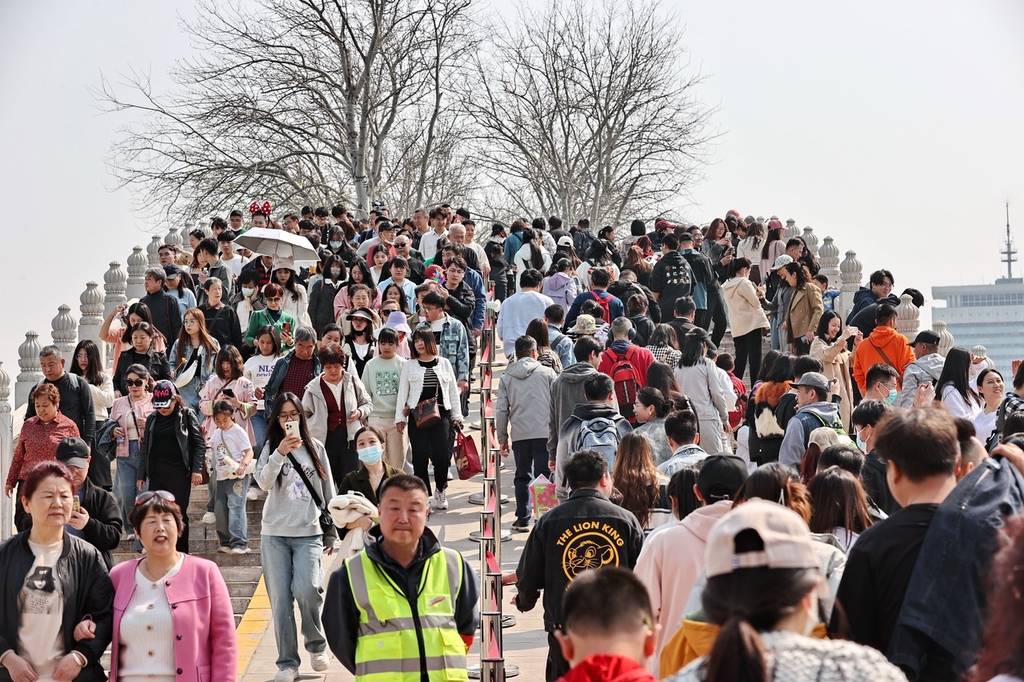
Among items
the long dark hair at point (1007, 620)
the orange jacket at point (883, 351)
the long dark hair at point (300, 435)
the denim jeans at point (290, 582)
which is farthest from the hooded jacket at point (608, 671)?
the orange jacket at point (883, 351)

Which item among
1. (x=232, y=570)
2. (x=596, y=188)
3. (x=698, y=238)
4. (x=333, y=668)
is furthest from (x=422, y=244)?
(x=596, y=188)

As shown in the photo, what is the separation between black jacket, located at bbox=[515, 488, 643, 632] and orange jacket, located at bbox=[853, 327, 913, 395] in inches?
328

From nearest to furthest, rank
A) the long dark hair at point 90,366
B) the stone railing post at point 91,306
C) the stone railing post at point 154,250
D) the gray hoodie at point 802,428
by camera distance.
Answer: the gray hoodie at point 802,428 < the long dark hair at point 90,366 < the stone railing post at point 91,306 < the stone railing post at point 154,250

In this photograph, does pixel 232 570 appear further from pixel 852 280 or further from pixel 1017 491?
pixel 852 280

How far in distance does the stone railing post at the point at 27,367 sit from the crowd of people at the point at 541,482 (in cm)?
113

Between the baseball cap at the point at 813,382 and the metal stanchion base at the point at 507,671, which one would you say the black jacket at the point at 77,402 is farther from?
Answer: the baseball cap at the point at 813,382

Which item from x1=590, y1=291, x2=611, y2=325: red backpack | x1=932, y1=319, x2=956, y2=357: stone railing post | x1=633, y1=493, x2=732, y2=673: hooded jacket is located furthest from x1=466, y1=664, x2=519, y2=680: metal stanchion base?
x1=932, y1=319, x2=956, y2=357: stone railing post

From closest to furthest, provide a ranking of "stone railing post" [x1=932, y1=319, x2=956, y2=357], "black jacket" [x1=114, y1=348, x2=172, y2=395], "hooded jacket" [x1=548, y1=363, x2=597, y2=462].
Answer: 1. "hooded jacket" [x1=548, y1=363, x2=597, y2=462]
2. "black jacket" [x1=114, y1=348, x2=172, y2=395]
3. "stone railing post" [x1=932, y1=319, x2=956, y2=357]

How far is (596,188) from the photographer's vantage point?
154 ft

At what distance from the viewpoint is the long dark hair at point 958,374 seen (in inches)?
478

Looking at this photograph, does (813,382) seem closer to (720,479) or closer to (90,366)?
(720,479)

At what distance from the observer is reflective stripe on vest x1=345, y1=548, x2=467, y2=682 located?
269 inches

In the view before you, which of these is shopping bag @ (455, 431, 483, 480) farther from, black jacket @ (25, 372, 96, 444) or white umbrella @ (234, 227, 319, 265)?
white umbrella @ (234, 227, 319, 265)

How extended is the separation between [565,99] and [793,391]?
118ft
